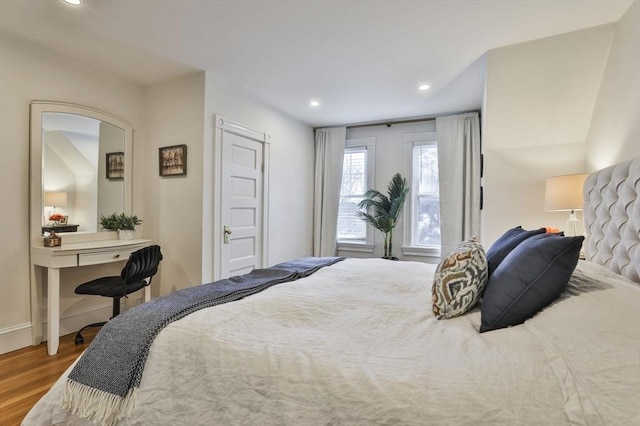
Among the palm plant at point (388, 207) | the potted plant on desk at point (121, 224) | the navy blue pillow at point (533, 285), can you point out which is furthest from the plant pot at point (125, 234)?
the navy blue pillow at point (533, 285)

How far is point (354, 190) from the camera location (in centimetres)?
498

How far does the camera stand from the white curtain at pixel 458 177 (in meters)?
4.04

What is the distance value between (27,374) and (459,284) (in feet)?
9.21

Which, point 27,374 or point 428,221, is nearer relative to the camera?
point 27,374

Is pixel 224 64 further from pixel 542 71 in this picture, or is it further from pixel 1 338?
pixel 1 338

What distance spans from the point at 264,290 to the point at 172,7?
6.30 ft

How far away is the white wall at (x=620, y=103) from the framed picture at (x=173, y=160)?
133 inches

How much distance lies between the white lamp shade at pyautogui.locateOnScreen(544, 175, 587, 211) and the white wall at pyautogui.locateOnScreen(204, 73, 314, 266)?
2886 millimetres

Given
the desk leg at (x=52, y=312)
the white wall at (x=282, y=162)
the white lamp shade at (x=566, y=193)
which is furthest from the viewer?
the white wall at (x=282, y=162)

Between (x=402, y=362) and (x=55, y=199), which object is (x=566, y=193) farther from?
(x=55, y=199)

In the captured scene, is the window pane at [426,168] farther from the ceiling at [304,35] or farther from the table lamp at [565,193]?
the table lamp at [565,193]

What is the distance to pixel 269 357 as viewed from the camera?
99cm

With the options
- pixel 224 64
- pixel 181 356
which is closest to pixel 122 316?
pixel 181 356

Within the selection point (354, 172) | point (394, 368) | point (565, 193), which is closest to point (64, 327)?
point (394, 368)
